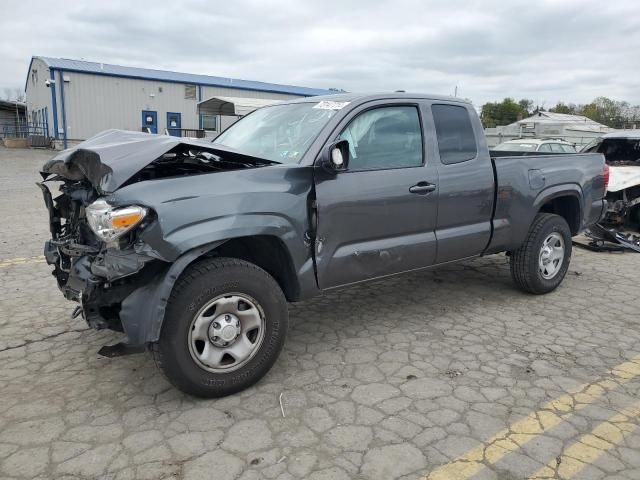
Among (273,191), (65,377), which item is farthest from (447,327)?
(65,377)

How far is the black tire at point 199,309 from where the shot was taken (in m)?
2.89

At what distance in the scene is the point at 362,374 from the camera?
352cm

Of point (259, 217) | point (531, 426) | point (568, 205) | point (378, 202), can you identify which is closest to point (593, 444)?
point (531, 426)

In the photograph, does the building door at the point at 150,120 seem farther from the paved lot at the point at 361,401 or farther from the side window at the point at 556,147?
the paved lot at the point at 361,401

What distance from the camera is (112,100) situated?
28.1 m

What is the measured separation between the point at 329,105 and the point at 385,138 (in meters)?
0.51

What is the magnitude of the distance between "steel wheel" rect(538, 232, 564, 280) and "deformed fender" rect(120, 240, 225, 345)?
381 centimetres

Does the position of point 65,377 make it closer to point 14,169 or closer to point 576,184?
point 576,184

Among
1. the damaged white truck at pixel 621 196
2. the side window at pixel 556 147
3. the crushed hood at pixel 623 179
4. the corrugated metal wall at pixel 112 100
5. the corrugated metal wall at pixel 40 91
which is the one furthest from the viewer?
the corrugated metal wall at pixel 40 91

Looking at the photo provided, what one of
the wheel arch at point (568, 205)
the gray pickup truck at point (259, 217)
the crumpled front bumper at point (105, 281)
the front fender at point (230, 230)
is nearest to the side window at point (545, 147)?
the wheel arch at point (568, 205)

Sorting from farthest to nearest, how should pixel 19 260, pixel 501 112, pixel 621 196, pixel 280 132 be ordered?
1. pixel 501 112
2. pixel 621 196
3. pixel 19 260
4. pixel 280 132

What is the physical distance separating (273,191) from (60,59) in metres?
32.7

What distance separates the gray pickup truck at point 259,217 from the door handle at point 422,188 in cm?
1

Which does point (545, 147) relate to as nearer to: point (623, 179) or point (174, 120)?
point (623, 179)
